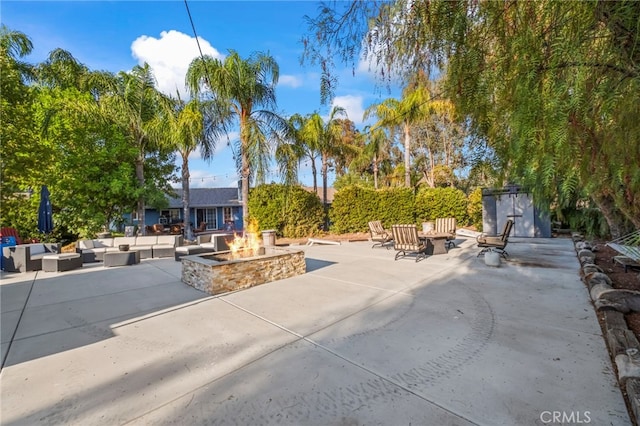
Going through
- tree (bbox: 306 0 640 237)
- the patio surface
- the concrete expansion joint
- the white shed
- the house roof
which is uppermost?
the house roof

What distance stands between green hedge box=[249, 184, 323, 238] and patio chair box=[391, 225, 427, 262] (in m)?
6.61

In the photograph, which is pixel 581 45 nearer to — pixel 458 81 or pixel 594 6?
pixel 594 6

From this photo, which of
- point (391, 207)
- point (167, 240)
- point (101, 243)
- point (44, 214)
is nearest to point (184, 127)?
point (167, 240)

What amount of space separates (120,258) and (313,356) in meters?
7.70

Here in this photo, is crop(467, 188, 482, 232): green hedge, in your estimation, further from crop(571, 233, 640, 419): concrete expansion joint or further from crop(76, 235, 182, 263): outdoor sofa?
crop(76, 235, 182, 263): outdoor sofa

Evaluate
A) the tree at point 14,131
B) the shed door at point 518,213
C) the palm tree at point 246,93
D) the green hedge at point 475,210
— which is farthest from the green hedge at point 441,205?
the tree at point 14,131

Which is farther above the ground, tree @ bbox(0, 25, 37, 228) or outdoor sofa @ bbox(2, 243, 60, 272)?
tree @ bbox(0, 25, 37, 228)

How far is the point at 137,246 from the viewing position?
9.82 meters

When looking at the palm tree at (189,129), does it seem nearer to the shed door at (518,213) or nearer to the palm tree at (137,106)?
the palm tree at (137,106)

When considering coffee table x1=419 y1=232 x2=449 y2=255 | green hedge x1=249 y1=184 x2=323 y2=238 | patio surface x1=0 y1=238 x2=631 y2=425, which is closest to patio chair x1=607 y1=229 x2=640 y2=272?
patio surface x1=0 y1=238 x2=631 y2=425

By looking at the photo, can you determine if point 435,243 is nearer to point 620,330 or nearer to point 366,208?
point 620,330

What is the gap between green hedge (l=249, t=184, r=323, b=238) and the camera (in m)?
14.1

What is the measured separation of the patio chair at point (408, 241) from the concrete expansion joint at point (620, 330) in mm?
3489

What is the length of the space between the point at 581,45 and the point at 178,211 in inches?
1091
